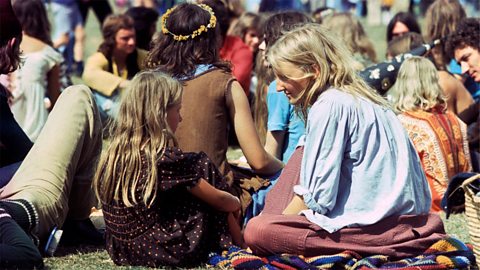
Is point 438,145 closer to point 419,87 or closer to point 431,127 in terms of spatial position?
point 431,127

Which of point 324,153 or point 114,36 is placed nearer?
point 324,153

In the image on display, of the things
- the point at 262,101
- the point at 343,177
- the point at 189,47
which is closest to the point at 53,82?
the point at 262,101

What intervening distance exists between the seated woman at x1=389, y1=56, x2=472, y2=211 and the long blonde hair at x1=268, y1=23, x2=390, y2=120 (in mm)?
1814

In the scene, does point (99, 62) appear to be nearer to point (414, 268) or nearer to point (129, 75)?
point (129, 75)

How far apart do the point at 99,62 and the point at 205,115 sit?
3.64 metres

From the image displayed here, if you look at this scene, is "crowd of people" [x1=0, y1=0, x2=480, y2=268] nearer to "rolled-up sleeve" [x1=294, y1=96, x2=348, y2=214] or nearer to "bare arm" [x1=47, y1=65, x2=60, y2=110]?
"rolled-up sleeve" [x1=294, y1=96, x2=348, y2=214]

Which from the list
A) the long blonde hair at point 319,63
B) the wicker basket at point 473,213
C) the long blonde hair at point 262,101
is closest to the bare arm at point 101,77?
the long blonde hair at point 262,101

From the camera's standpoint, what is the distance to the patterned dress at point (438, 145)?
248 inches

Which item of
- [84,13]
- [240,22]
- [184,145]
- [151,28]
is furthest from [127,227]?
[84,13]

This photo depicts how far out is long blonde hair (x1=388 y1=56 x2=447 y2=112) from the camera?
20.9 feet

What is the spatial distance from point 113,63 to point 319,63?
4.35 metres

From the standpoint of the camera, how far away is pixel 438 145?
248 inches

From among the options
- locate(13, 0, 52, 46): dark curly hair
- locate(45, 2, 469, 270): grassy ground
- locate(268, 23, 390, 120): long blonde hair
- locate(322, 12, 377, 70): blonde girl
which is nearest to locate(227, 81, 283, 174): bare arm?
locate(268, 23, 390, 120): long blonde hair

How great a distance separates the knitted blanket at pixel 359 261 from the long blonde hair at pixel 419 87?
1.96m
